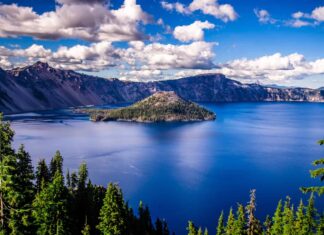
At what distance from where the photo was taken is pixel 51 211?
4600cm

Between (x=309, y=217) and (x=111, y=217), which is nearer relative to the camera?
(x=111, y=217)

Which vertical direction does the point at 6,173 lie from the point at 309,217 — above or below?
above

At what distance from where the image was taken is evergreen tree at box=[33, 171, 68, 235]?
4538cm

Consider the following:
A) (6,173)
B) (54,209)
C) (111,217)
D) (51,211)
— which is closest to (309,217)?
(111,217)

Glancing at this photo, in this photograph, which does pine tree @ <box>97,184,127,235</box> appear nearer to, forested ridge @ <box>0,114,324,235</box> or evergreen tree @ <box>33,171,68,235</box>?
forested ridge @ <box>0,114,324,235</box>

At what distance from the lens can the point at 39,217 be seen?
45.1m

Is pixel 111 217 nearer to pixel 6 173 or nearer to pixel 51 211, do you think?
pixel 51 211

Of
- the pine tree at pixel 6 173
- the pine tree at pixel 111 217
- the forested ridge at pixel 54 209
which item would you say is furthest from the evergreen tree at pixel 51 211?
the pine tree at pixel 6 173

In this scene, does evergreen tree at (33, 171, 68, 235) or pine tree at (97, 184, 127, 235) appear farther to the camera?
pine tree at (97, 184, 127, 235)

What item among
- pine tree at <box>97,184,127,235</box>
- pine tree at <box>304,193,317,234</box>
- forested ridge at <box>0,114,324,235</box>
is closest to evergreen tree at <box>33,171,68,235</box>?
forested ridge at <box>0,114,324,235</box>

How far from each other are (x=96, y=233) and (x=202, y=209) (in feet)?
183

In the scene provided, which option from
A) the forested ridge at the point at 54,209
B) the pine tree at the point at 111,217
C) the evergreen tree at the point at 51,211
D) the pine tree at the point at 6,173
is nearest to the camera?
the pine tree at the point at 6,173

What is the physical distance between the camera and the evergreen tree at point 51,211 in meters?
45.4

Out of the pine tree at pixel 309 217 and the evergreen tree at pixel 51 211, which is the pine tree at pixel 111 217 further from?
the pine tree at pixel 309 217
